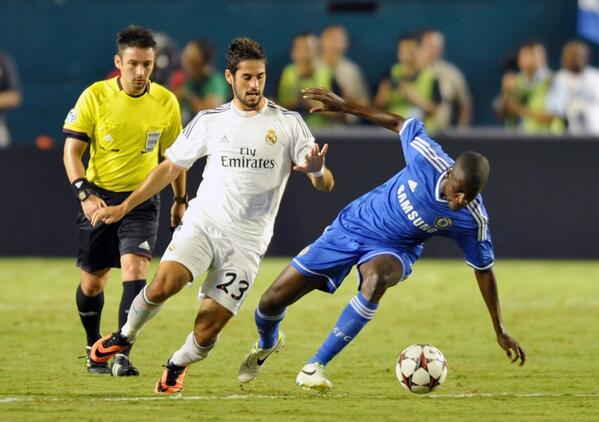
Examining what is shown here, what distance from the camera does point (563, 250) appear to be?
16.7 meters

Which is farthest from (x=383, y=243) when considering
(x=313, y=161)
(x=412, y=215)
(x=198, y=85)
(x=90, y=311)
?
(x=198, y=85)

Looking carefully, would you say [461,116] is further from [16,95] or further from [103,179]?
[103,179]

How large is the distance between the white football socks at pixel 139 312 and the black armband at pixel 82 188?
30.9 inches

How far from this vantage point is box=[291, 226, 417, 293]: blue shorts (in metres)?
8.80

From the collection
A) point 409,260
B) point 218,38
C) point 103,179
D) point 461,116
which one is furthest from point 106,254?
point 218,38

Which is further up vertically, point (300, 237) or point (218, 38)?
point (218, 38)

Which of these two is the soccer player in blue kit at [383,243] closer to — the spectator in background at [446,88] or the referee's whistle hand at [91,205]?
the referee's whistle hand at [91,205]

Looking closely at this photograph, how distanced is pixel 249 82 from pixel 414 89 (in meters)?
9.06

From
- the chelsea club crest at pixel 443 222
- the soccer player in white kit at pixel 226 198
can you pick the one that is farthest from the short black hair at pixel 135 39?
the chelsea club crest at pixel 443 222

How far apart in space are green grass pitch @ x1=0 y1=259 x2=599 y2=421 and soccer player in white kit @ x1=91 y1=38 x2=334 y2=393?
1.56 ft

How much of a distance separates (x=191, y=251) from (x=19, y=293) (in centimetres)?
591

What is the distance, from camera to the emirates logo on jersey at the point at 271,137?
8.66 meters

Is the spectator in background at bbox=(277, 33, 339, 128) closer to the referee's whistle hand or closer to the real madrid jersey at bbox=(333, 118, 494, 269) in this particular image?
the real madrid jersey at bbox=(333, 118, 494, 269)

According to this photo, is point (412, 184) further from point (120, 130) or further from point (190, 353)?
point (120, 130)
